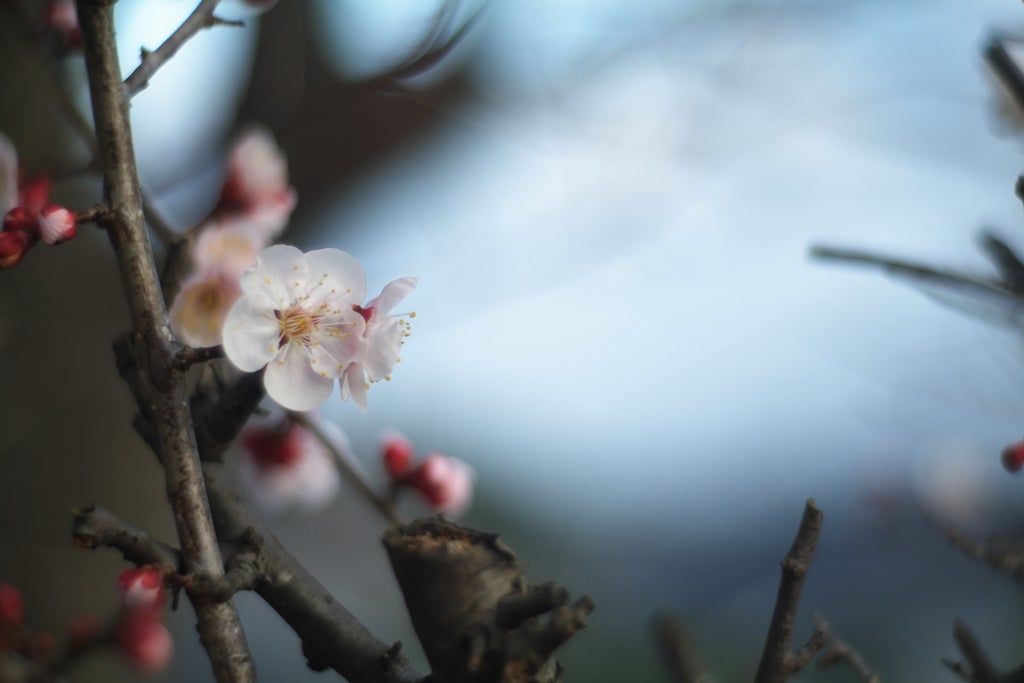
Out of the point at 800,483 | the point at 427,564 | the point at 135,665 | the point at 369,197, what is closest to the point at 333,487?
the point at 135,665

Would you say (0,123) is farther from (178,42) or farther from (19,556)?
(178,42)

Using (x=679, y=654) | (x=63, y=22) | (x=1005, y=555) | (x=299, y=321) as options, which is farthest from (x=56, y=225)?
(x=63, y=22)

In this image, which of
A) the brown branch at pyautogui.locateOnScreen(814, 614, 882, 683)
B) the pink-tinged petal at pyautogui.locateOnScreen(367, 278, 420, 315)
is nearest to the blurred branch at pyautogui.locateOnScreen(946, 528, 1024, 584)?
the brown branch at pyautogui.locateOnScreen(814, 614, 882, 683)

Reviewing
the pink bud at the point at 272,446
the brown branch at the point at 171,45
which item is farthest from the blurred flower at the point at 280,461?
the brown branch at the point at 171,45

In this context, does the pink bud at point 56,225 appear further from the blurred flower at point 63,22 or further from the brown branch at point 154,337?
the blurred flower at point 63,22

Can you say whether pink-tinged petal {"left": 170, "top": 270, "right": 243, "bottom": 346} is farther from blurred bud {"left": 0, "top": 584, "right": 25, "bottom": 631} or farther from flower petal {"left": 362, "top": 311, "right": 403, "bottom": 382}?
blurred bud {"left": 0, "top": 584, "right": 25, "bottom": 631}

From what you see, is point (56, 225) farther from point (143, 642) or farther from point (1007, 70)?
point (143, 642)

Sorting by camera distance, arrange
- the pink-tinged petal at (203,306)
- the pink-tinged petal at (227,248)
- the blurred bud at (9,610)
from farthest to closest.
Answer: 1. the blurred bud at (9,610)
2. the pink-tinged petal at (227,248)
3. the pink-tinged petal at (203,306)
